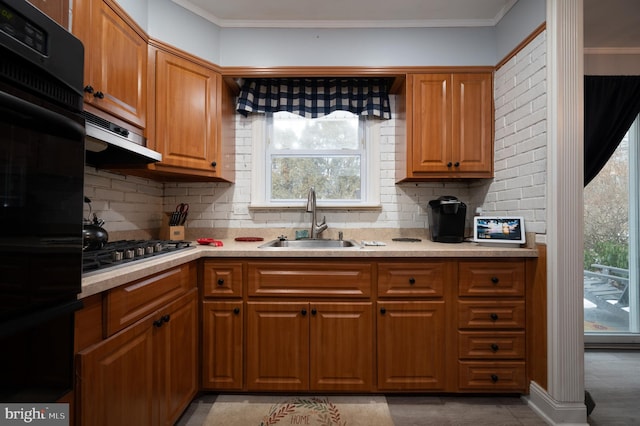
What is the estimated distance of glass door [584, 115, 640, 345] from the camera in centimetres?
265

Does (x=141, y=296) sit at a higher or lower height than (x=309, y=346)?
higher

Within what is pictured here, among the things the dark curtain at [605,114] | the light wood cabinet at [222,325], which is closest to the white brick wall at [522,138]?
the dark curtain at [605,114]

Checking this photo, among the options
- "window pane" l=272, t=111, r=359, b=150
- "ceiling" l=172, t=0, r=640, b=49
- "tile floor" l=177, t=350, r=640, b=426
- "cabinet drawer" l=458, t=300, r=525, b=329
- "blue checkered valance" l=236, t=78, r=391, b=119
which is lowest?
"tile floor" l=177, t=350, r=640, b=426

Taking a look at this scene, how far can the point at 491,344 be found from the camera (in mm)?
1857

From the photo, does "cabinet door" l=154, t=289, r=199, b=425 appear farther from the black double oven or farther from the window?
the window

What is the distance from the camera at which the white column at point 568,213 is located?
64.9 inches

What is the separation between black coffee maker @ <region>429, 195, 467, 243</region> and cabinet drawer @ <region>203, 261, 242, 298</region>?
4.82ft

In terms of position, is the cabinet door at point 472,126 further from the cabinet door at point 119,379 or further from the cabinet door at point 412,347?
the cabinet door at point 119,379

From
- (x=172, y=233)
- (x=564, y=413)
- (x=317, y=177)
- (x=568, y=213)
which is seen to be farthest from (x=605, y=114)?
(x=172, y=233)

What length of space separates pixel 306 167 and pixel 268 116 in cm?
55

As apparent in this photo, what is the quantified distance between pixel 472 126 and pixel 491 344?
1.51m

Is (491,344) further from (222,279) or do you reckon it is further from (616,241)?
(616,241)

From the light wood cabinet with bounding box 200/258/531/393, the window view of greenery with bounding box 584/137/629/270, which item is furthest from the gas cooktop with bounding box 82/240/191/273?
the window view of greenery with bounding box 584/137/629/270

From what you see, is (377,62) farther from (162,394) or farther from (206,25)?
(162,394)
